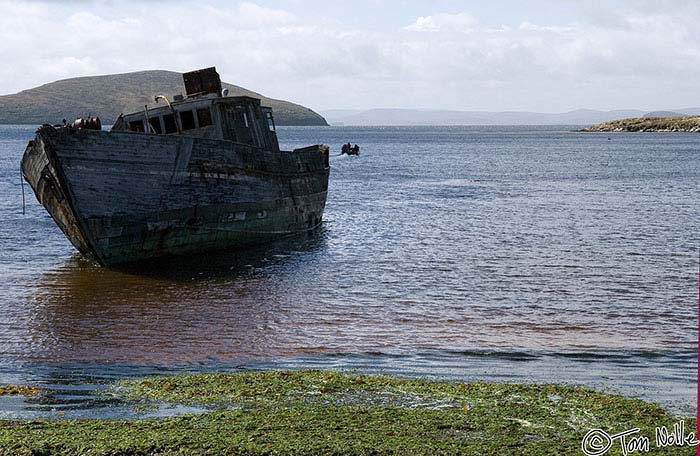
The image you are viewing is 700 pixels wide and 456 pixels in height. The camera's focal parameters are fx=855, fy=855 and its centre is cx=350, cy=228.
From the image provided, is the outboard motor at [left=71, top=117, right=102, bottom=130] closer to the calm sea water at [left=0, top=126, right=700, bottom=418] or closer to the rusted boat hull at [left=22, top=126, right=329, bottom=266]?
the rusted boat hull at [left=22, top=126, right=329, bottom=266]

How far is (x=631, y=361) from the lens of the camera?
45.0 ft

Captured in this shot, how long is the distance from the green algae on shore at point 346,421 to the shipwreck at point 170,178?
35.0ft

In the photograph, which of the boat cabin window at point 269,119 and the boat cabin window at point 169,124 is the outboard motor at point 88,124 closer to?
the boat cabin window at point 169,124

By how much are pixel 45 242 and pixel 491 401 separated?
2214 centimetres

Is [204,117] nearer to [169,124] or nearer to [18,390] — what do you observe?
[169,124]

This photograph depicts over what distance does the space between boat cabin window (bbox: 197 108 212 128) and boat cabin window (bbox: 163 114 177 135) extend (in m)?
0.79

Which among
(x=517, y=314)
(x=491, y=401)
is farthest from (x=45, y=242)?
(x=491, y=401)

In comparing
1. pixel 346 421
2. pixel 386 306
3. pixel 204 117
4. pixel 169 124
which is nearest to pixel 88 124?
pixel 169 124

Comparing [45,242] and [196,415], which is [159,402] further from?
[45,242]

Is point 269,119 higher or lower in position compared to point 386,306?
higher

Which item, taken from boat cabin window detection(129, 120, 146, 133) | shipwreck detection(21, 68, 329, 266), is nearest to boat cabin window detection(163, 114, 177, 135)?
shipwreck detection(21, 68, 329, 266)

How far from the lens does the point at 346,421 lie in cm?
977

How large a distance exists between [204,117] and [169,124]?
3.61 feet

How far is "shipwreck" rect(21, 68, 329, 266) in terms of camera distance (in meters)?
21.6
